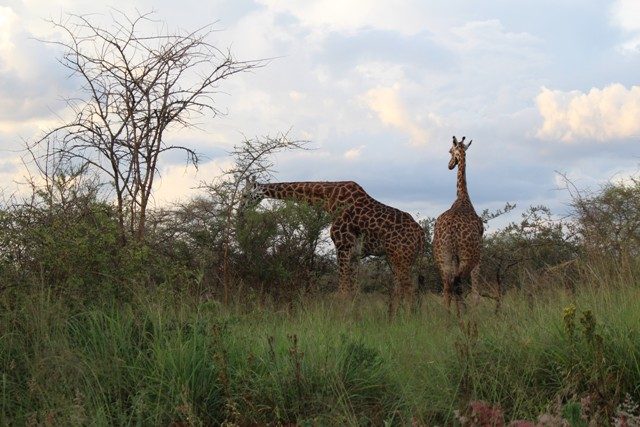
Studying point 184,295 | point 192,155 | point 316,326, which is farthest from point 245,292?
point 316,326

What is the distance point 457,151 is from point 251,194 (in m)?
3.88

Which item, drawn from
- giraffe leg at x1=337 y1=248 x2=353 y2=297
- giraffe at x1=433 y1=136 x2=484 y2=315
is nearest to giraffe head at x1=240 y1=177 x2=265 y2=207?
giraffe leg at x1=337 y1=248 x2=353 y2=297

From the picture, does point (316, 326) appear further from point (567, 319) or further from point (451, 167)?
point (451, 167)

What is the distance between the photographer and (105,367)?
19.4 feet

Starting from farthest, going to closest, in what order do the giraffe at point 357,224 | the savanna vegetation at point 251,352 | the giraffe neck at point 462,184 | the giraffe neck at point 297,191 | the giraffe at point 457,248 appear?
1. the giraffe neck at point 462,184
2. the giraffe neck at point 297,191
3. the giraffe at point 457,248
4. the giraffe at point 357,224
5. the savanna vegetation at point 251,352

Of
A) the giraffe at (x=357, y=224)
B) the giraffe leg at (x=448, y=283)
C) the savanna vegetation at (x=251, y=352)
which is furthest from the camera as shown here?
the giraffe at (x=357, y=224)

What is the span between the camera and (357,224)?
13141mm

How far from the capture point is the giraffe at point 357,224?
12891 millimetres

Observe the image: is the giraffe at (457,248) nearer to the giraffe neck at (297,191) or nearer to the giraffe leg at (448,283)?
the giraffe leg at (448,283)

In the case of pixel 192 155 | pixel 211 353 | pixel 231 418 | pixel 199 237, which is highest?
pixel 192 155

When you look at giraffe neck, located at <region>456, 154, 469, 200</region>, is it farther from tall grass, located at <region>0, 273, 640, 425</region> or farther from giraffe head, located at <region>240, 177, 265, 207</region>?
tall grass, located at <region>0, 273, 640, 425</region>

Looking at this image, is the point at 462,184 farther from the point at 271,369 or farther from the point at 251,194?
the point at 271,369

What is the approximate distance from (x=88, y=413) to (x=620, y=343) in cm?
381

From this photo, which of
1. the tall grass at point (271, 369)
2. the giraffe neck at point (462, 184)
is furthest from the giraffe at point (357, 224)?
the tall grass at point (271, 369)
